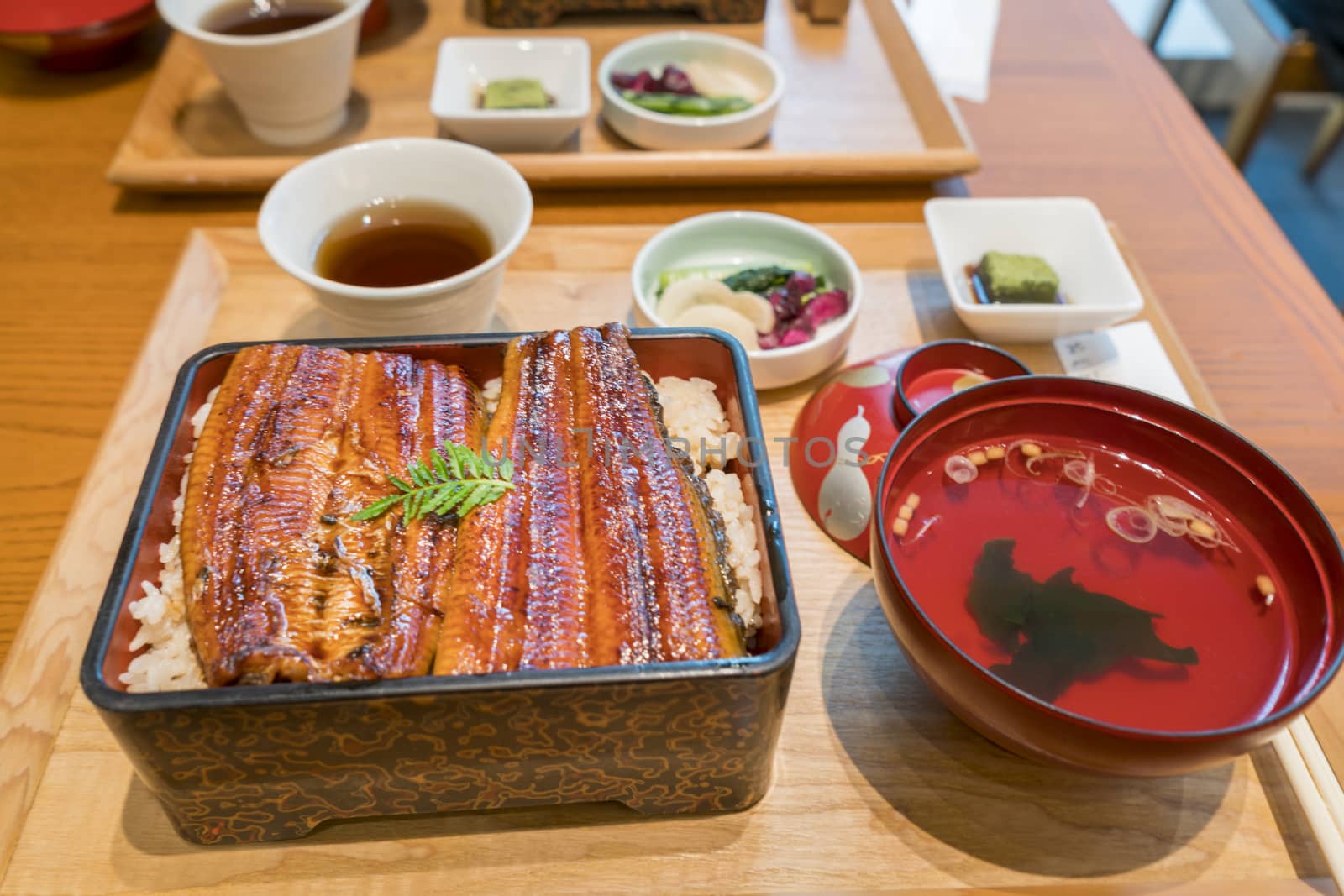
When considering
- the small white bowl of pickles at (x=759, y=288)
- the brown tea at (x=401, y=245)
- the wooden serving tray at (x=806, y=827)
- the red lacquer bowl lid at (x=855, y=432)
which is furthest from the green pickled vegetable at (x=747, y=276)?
the wooden serving tray at (x=806, y=827)

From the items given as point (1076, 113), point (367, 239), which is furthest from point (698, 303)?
point (1076, 113)

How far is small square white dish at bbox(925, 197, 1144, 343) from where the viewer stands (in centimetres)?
185

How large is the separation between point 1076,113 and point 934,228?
1076mm

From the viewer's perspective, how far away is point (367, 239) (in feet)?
6.09

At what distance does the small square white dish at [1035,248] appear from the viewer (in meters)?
1.85

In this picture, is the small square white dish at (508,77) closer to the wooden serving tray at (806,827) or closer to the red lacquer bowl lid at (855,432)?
the red lacquer bowl lid at (855,432)

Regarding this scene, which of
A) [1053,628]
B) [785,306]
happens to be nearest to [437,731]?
[1053,628]

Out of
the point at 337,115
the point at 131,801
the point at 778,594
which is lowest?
the point at 131,801

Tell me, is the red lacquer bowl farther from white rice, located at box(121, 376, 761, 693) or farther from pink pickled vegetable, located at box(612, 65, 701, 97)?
white rice, located at box(121, 376, 761, 693)

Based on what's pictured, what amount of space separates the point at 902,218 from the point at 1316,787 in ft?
4.87

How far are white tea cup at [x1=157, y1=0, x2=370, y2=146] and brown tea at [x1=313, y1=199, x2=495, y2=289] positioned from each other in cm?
57

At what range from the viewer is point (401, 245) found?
186cm

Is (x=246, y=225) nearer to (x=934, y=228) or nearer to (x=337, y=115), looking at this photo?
(x=337, y=115)

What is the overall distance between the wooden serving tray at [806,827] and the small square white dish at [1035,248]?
2.53 feet
